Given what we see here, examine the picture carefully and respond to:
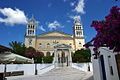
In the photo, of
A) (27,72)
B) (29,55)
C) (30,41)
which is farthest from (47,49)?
(27,72)

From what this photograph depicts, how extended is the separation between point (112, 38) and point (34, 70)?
24.6m

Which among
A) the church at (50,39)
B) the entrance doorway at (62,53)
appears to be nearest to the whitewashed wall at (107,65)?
the entrance doorway at (62,53)

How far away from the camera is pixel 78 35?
266 feet

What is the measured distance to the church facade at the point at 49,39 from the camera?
74.8 m

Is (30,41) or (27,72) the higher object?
(30,41)

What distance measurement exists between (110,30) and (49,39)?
7330 centimetres

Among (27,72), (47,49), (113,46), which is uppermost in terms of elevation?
(47,49)

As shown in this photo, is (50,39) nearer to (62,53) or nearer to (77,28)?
(77,28)

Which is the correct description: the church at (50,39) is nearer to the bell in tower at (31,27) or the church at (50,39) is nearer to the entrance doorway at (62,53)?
the bell in tower at (31,27)

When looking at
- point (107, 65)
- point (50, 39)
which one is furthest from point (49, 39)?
point (107, 65)

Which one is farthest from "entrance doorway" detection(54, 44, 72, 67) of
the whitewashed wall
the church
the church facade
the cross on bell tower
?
the cross on bell tower

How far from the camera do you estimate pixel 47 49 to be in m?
74.2

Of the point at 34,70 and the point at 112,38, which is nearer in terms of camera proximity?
the point at 112,38

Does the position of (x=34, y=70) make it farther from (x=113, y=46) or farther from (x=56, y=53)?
(x=113, y=46)
